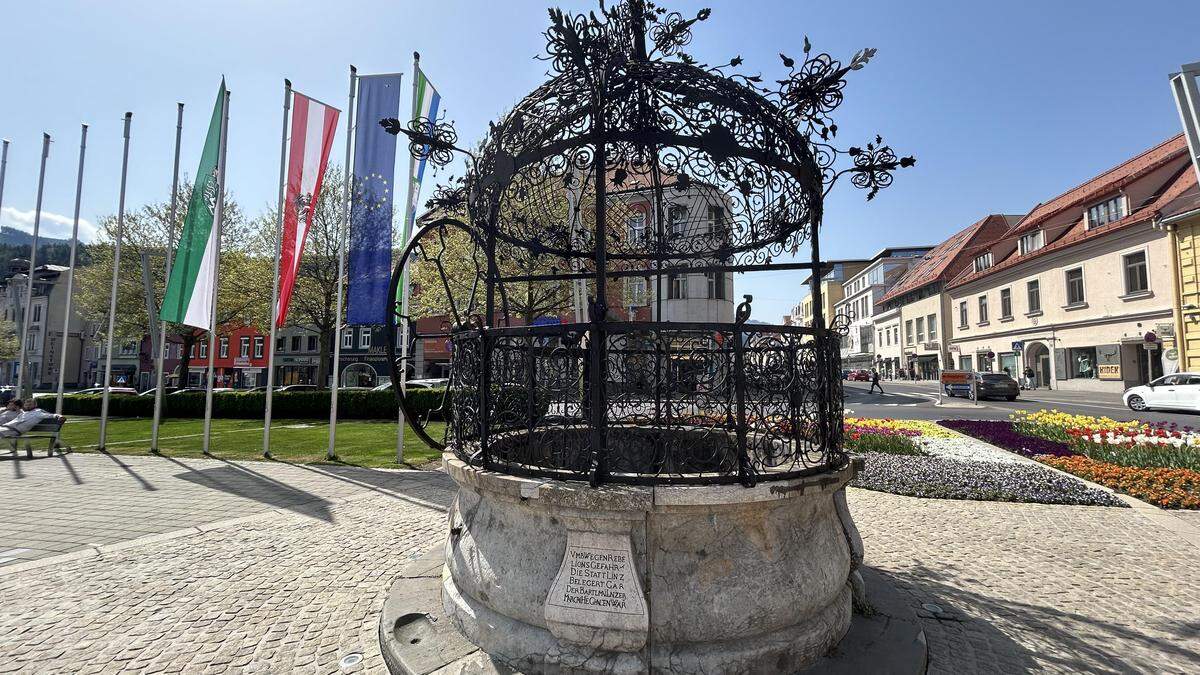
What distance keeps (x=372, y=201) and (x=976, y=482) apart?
11583 mm

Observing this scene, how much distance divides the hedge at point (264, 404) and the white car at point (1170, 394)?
2498 centimetres

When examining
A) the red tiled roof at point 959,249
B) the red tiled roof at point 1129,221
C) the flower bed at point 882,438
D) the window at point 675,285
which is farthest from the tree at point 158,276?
the red tiled roof at point 959,249

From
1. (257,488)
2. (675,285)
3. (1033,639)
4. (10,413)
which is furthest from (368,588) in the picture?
(10,413)

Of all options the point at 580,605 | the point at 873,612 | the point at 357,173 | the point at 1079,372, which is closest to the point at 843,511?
the point at 873,612

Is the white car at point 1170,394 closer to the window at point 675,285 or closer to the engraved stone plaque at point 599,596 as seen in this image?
the window at point 675,285

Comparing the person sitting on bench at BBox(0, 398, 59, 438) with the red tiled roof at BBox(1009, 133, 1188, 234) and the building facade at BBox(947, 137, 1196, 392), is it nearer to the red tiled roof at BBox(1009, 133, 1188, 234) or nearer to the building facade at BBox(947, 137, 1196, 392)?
the building facade at BBox(947, 137, 1196, 392)

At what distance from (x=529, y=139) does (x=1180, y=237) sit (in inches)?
1184

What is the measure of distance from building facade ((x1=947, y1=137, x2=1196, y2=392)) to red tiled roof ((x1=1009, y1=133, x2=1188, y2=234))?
65 millimetres

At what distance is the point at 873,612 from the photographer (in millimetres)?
3447

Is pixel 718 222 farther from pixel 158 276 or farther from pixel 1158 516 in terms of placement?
pixel 158 276

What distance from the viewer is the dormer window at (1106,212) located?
2506 centimetres

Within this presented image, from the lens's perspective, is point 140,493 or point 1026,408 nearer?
point 140,493

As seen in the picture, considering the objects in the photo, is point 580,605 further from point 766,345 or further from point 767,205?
point 767,205

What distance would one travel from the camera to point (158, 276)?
26.2 meters
